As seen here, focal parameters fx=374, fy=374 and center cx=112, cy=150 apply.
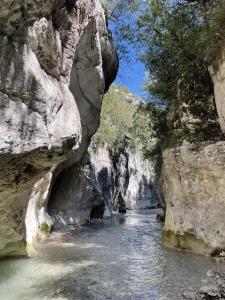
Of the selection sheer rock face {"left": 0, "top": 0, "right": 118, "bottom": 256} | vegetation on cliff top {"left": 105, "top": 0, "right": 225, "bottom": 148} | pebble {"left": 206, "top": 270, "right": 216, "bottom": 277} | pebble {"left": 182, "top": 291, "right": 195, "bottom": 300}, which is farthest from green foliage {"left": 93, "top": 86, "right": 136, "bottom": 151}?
pebble {"left": 182, "top": 291, "right": 195, "bottom": 300}

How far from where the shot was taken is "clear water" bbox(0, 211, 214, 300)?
8859 millimetres

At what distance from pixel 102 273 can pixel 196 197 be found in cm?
526

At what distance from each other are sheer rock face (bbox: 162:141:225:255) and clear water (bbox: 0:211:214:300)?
2.42 feet

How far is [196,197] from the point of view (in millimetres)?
14273

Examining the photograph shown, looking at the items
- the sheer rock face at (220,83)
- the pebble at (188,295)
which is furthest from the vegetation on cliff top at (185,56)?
the pebble at (188,295)

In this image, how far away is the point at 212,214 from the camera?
13.3 meters

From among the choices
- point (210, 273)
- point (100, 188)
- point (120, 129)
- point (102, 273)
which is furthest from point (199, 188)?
point (120, 129)

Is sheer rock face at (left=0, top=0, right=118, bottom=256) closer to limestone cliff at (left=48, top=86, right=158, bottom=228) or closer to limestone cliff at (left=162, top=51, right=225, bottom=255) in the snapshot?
limestone cliff at (left=162, top=51, right=225, bottom=255)

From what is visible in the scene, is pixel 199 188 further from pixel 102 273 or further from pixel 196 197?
pixel 102 273

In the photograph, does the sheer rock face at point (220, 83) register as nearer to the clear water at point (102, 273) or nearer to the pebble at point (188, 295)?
the clear water at point (102, 273)

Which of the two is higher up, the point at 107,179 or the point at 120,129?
the point at 120,129

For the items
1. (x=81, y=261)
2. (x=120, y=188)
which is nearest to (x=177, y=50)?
(x=81, y=261)

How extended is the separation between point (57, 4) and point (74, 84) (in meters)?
7.55

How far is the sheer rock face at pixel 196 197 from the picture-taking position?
13.1m
